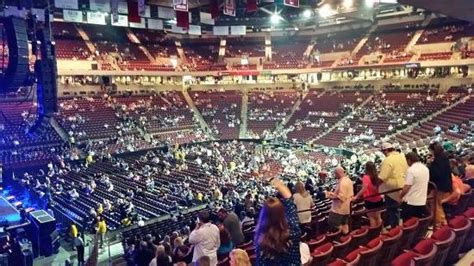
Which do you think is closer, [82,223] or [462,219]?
[462,219]

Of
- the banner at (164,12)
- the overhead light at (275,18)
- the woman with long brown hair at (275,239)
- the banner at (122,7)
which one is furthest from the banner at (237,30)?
the woman with long brown hair at (275,239)

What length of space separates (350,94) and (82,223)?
33.1 meters

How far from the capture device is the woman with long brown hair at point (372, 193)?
660 cm

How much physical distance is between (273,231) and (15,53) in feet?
30.9

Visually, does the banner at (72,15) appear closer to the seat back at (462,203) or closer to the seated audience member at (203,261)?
the seated audience member at (203,261)

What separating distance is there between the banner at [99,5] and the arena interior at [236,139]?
0.70 feet

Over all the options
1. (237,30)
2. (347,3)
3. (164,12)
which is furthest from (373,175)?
(237,30)

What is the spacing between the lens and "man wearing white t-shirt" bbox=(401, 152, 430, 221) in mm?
5801

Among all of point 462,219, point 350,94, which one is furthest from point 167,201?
point 350,94

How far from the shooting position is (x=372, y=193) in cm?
668

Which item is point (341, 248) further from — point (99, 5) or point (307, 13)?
point (307, 13)

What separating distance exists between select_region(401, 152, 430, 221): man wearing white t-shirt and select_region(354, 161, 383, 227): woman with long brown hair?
1.55 ft

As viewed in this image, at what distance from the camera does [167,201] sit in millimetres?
17594

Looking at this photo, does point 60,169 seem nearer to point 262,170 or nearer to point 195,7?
point 262,170
